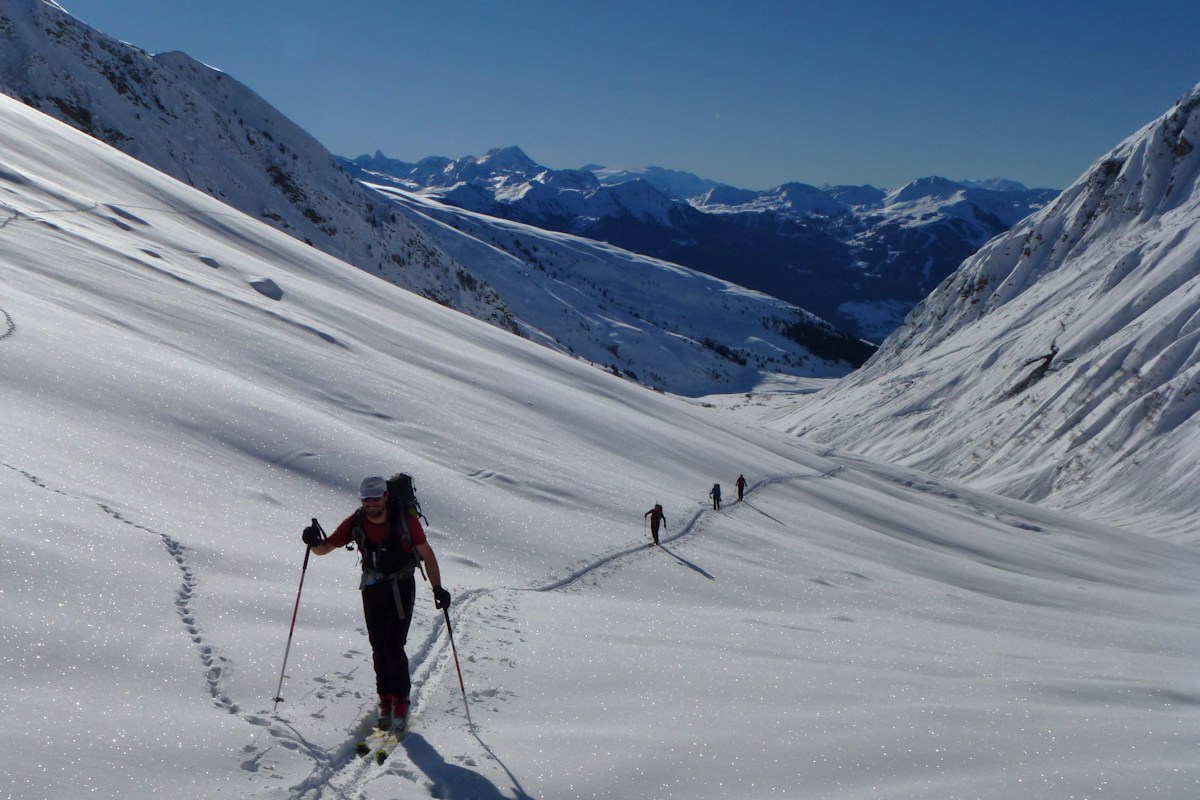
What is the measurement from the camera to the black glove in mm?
6875

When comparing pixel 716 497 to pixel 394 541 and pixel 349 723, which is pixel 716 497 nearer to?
pixel 394 541

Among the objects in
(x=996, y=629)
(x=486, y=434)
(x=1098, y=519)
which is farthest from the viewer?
(x=1098, y=519)

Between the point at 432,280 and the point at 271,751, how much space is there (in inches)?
4427

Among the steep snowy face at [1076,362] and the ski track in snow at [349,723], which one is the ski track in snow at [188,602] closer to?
the ski track in snow at [349,723]

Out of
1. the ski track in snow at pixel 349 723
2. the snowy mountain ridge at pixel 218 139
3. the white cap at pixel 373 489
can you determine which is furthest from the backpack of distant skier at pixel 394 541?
the snowy mountain ridge at pixel 218 139

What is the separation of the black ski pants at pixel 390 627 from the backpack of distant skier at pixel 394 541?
0.09 metres

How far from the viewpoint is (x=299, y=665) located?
6906 millimetres

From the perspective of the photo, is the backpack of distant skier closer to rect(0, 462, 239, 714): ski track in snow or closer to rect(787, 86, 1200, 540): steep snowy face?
rect(0, 462, 239, 714): ski track in snow

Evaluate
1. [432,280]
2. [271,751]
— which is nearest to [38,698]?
[271,751]

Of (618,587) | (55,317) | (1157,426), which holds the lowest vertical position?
(618,587)

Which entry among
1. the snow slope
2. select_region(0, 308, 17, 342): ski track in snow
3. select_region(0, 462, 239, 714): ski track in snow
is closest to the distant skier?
the snow slope

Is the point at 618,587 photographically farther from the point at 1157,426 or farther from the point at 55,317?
the point at 1157,426

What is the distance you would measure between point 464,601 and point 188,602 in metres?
3.31

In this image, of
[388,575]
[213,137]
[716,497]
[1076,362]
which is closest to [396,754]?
[388,575]
